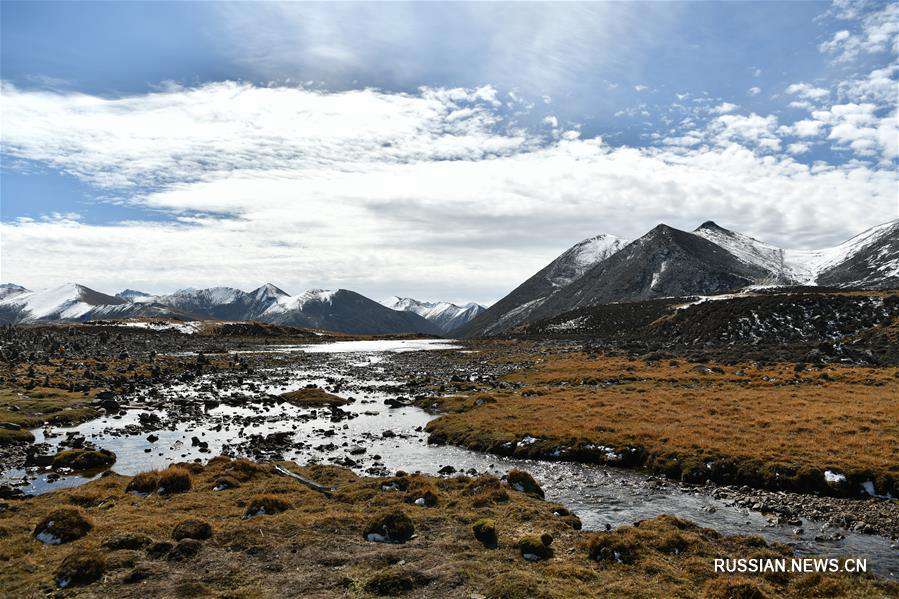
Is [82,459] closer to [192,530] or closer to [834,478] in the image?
[192,530]

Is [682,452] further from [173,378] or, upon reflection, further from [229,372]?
[229,372]

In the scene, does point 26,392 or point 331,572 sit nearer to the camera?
point 331,572

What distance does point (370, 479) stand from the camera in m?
27.2

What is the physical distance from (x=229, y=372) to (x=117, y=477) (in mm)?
59803

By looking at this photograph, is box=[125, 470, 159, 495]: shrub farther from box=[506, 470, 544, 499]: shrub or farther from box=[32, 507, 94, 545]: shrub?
box=[506, 470, 544, 499]: shrub

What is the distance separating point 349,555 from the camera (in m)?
17.4

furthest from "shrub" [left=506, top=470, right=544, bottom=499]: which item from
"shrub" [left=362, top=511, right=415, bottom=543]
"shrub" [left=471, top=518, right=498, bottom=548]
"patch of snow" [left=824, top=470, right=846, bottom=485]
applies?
"patch of snow" [left=824, top=470, right=846, bottom=485]

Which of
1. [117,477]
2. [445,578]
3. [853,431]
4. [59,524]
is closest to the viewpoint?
[445,578]

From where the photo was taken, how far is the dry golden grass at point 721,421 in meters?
27.3

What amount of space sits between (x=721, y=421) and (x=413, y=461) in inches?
895

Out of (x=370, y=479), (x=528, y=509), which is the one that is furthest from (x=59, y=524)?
(x=528, y=509)

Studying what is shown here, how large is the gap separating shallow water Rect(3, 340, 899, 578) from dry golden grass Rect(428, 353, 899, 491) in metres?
3.15

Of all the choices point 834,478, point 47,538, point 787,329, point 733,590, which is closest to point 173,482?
point 47,538

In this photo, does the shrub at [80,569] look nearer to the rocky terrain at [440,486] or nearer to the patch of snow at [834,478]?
the rocky terrain at [440,486]
